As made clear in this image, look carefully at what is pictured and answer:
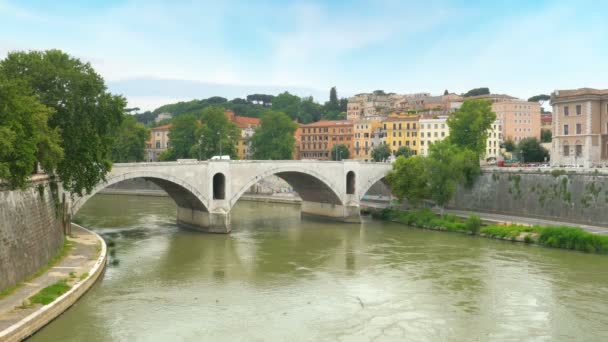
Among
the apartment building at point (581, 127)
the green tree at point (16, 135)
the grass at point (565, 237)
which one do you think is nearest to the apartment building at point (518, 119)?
the apartment building at point (581, 127)

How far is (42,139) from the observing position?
20.4 meters

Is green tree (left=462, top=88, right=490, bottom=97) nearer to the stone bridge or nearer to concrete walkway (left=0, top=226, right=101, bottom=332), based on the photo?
the stone bridge

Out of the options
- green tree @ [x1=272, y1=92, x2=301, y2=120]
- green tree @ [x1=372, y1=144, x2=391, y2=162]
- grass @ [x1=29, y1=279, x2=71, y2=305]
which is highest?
green tree @ [x1=272, y1=92, x2=301, y2=120]

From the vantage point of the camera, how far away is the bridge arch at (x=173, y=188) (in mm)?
27903

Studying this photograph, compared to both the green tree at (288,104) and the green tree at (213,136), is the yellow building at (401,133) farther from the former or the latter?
the green tree at (288,104)

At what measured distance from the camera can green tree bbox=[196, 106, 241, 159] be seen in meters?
60.3

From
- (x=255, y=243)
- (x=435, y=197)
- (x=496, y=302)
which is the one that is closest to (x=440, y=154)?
(x=435, y=197)

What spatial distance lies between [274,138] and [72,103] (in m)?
38.6

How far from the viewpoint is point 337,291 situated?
794 inches

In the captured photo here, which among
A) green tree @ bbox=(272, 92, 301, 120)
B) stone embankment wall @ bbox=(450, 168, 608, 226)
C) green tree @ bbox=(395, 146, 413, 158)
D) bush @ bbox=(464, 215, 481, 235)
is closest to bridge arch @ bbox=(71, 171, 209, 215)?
bush @ bbox=(464, 215, 481, 235)

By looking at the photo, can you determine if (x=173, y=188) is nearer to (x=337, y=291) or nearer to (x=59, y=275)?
(x=59, y=275)

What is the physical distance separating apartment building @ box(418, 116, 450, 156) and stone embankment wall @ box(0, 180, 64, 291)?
52401 millimetres

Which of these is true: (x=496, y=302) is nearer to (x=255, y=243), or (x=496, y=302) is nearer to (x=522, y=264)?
(x=522, y=264)

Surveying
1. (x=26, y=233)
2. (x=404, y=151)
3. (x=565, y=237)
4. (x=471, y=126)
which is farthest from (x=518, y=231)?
(x=404, y=151)
